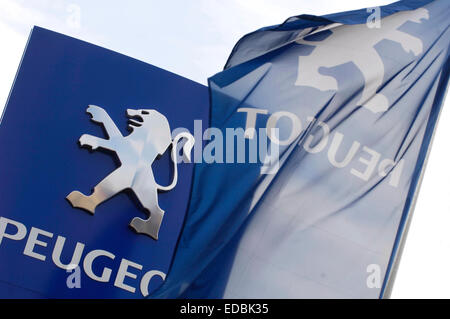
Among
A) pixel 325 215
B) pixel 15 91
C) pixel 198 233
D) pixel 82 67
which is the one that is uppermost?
pixel 82 67

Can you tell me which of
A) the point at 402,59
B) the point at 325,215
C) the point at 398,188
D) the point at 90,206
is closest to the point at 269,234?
the point at 325,215

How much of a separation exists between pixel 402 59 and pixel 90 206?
722 centimetres

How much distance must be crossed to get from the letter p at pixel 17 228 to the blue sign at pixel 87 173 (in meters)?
0.02

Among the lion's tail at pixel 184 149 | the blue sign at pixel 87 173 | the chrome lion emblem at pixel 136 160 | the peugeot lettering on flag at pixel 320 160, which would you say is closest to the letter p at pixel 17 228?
the blue sign at pixel 87 173

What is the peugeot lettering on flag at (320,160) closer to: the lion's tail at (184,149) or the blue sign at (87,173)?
the blue sign at (87,173)

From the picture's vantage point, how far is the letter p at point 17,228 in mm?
11805

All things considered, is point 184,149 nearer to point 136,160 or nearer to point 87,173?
point 136,160

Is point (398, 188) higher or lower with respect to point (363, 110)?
lower

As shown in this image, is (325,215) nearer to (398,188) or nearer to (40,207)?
(398,188)

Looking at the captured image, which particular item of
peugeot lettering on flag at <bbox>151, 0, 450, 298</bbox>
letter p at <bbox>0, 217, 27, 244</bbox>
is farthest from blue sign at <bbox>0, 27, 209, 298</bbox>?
peugeot lettering on flag at <bbox>151, 0, 450, 298</bbox>

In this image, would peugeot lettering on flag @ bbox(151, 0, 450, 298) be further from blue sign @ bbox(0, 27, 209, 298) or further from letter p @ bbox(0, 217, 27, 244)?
letter p @ bbox(0, 217, 27, 244)

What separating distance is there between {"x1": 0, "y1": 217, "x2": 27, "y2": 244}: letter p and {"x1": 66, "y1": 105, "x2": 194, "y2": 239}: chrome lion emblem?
96 cm
